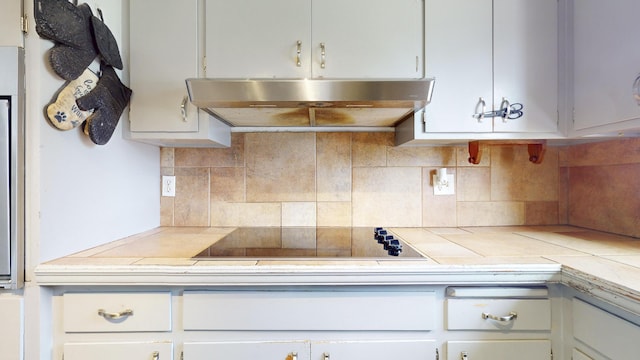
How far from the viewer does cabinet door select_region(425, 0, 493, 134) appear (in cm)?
120

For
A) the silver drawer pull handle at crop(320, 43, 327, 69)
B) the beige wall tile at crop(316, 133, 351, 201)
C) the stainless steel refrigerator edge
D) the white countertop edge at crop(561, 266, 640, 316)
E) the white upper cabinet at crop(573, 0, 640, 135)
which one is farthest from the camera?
the beige wall tile at crop(316, 133, 351, 201)

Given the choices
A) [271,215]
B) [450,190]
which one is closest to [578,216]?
[450,190]

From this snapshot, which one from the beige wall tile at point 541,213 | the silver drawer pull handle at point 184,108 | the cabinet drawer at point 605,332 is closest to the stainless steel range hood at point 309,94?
the silver drawer pull handle at point 184,108

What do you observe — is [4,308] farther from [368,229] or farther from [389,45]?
[389,45]

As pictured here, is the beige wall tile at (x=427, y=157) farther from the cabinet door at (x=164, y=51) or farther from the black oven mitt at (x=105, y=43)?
the black oven mitt at (x=105, y=43)

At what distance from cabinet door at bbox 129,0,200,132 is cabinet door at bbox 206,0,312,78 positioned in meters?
0.08

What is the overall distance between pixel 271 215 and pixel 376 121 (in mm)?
686

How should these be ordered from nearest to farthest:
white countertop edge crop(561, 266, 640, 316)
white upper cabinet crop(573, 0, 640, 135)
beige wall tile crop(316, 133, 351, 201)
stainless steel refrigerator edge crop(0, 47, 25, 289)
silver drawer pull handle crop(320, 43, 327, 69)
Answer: white countertop edge crop(561, 266, 640, 316) → stainless steel refrigerator edge crop(0, 47, 25, 289) → white upper cabinet crop(573, 0, 640, 135) → silver drawer pull handle crop(320, 43, 327, 69) → beige wall tile crop(316, 133, 351, 201)

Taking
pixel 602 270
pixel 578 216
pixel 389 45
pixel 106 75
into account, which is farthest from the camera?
pixel 578 216

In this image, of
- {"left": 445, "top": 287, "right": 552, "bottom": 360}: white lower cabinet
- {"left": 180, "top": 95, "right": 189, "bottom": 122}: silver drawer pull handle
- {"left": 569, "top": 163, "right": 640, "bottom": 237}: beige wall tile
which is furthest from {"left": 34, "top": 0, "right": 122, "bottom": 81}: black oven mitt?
{"left": 569, "top": 163, "right": 640, "bottom": 237}: beige wall tile

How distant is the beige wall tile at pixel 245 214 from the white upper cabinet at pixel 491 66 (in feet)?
2.63

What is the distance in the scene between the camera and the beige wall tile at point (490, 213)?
155cm

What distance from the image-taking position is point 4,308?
0.85 metres

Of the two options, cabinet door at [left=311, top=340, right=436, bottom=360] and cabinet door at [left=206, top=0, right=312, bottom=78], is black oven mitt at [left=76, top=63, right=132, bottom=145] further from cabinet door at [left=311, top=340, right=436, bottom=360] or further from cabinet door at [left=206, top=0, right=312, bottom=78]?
cabinet door at [left=311, top=340, right=436, bottom=360]
